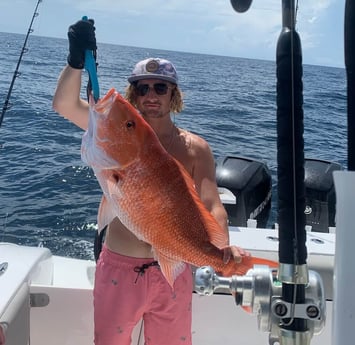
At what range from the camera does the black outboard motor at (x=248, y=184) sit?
193 inches

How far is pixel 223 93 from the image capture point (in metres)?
23.0

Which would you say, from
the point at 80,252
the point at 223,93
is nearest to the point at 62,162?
the point at 80,252

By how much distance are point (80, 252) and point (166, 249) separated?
13.5ft

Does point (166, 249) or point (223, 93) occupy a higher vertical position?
point (223, 93)

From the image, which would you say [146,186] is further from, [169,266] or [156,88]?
[156,88]

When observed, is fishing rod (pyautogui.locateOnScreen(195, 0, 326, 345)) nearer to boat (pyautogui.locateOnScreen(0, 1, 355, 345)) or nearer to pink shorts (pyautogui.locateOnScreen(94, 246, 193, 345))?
boat (pyautogui.locateOnScreen(0, 1, 355, 345))

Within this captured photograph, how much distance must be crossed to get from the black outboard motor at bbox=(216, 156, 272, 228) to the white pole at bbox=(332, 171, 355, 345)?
373 centimetres

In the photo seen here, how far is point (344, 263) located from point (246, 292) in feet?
0.98

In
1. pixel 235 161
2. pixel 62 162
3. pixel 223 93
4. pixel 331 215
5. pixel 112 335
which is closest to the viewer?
pixel 112 335

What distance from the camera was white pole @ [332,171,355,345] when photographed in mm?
→ 899

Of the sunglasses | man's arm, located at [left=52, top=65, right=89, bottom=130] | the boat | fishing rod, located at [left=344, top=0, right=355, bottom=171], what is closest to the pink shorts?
the boat

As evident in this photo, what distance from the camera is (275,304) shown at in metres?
1.07

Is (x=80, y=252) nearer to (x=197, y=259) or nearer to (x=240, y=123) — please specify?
(x=197, y=259)

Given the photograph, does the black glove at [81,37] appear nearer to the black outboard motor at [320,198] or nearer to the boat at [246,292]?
the boat at [246,292]
